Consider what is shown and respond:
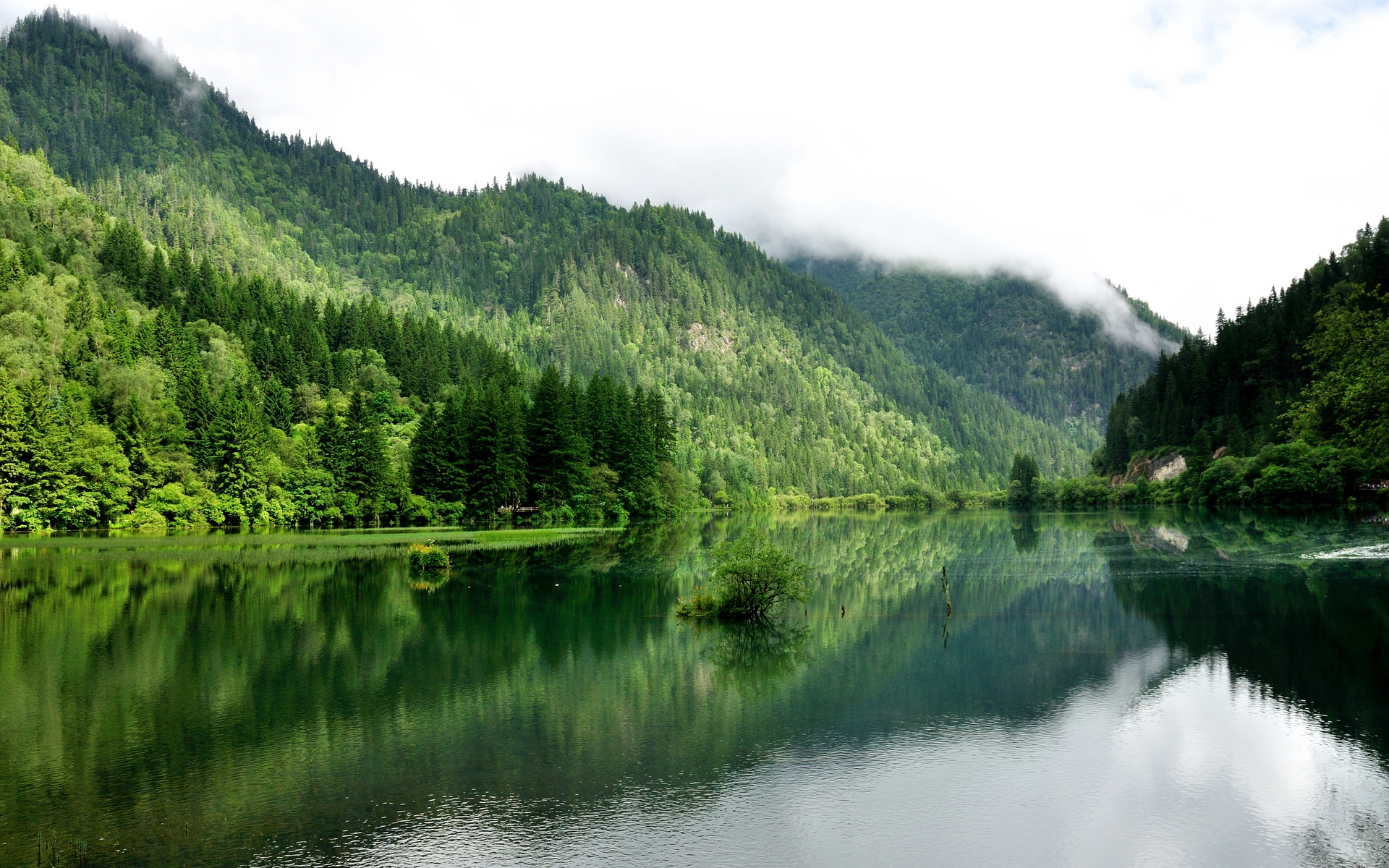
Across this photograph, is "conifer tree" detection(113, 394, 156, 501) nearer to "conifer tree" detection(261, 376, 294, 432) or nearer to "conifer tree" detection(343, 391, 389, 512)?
"conifer tree" detection(343, 391, 389, 512)

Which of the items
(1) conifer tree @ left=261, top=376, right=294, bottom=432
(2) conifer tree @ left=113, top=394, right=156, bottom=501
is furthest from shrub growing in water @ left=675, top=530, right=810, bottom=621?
(1) conifer tree @ left=261, top=376, right=294, bottom=432

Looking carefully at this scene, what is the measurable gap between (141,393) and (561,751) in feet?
292

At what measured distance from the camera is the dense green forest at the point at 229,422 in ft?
267

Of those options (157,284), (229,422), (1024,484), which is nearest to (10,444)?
(229,422)

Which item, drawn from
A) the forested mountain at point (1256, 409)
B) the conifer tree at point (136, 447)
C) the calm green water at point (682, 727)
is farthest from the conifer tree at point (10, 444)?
the forested mountain at point (1256, 409)

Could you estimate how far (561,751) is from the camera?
2011 cm

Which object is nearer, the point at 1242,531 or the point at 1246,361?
the point at 1242,531

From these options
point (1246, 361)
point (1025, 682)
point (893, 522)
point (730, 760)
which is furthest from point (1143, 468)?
point (730, 760)

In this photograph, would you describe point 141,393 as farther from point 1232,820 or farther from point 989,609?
point 1232,820

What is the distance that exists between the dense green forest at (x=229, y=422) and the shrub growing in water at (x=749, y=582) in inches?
2240

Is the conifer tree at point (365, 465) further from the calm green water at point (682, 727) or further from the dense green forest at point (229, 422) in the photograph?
the calm green water at point (682, 727)

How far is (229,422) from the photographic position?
89562 mm

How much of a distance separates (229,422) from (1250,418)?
14201 cm

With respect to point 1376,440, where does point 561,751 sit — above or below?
below
